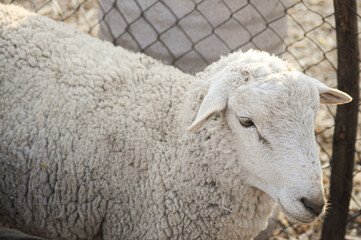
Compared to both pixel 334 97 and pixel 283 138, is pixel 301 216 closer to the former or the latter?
pixel 283 138

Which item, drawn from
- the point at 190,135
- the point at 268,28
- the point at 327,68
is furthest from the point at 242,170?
the point at 327,68

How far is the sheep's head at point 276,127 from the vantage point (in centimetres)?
159

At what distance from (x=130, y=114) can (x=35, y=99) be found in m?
0.50

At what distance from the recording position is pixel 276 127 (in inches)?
63.8

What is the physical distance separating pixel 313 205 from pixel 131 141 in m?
0.88

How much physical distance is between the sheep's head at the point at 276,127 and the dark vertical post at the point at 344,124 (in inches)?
32.7

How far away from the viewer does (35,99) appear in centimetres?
209

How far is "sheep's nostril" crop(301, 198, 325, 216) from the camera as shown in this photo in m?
1.57

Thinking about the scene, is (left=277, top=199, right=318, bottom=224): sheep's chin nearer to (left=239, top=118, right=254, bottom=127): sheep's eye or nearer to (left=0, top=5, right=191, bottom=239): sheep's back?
(left=239, top=118, right=254, bottom=127): sheep's eye

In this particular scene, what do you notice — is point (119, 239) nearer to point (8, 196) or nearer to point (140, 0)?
point (8, 196)

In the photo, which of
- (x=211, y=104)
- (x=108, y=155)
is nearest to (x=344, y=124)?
(x=211, y=104)

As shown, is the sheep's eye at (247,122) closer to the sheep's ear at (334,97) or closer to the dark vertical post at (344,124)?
the sheep's ear at (334,97)

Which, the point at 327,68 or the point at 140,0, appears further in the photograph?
the point at 327,68

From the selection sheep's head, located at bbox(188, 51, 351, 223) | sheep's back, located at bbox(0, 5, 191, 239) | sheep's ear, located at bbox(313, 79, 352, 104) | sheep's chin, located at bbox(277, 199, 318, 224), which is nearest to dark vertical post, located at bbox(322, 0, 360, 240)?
sheep's ear, located at bbox(313, 79, 352, 104)
